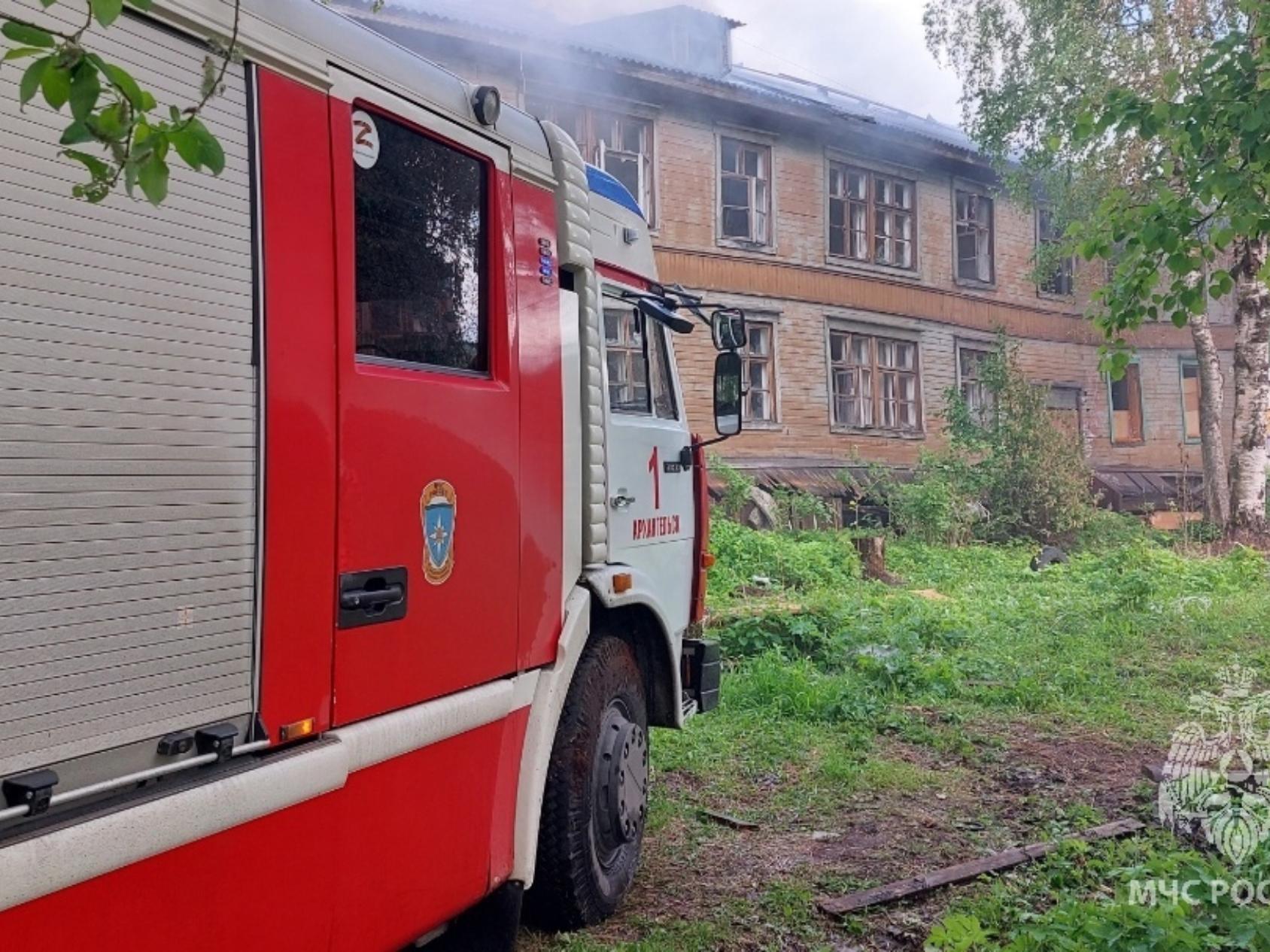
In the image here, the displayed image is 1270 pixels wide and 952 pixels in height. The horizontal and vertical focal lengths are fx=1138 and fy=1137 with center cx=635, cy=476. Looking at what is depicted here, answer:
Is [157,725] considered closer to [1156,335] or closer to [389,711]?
[389,711]

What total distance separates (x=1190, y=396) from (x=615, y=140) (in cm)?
1633

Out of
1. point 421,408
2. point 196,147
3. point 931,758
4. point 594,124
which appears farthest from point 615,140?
point 196,147

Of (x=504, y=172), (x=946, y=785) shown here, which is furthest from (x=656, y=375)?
(x=946, y=785)

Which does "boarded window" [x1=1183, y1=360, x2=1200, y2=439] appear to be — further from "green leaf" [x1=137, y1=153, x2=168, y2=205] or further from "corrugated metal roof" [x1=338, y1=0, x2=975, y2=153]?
"green leaf" [x1=137, y1=153, x2=168, y2=205]

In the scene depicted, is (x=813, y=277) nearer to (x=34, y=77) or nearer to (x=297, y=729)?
(x=297, y=729)

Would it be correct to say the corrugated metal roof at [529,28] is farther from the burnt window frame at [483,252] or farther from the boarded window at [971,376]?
the burnt window frame at [483,252]

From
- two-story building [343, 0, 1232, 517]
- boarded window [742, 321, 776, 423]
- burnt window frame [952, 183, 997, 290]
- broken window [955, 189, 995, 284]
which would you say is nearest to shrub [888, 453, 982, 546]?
two-story building [343, 0, 1232, 517]

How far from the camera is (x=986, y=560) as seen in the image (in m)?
15.3

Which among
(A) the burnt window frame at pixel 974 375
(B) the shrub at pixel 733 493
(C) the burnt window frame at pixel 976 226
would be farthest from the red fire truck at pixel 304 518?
(C) the burnt window frame at pixel 976 226

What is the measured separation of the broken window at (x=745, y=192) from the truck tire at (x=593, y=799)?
46.7 feet

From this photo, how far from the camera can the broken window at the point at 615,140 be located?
15.8m

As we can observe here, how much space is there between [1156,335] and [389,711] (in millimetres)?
26296

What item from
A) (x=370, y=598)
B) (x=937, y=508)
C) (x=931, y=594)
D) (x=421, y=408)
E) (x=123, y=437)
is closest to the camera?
(x=123, y=437)

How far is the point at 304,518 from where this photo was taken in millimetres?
2617
